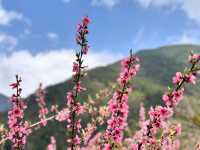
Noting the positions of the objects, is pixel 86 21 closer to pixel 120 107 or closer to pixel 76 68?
pixel 76 68

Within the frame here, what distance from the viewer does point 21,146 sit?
11.0 meters

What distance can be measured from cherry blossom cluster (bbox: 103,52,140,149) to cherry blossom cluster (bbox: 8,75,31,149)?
1.95m

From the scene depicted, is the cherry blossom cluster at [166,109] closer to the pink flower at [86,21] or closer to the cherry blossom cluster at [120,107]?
the cherry blossom cluster at [120,107]

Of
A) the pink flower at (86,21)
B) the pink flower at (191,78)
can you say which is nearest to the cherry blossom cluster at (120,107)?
the pink flower at (86,21)

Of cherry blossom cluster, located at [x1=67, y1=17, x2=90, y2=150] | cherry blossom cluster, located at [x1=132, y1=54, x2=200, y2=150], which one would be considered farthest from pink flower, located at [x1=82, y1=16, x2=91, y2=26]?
cherry blossom cluster, located at [x1=132, y1=54, x2=200, y2=150]

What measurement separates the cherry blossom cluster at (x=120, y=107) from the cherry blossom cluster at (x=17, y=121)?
1.95m

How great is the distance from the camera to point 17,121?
37.8ft

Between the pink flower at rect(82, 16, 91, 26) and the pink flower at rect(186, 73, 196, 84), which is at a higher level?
the pink flower at rect(82, 16, 91, 26)

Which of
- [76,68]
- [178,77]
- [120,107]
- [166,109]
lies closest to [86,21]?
[76,68]

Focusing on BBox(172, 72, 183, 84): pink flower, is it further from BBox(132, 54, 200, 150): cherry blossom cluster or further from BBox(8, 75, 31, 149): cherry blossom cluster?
BBox(8, 75, 31, 149): cherry blossom cluster

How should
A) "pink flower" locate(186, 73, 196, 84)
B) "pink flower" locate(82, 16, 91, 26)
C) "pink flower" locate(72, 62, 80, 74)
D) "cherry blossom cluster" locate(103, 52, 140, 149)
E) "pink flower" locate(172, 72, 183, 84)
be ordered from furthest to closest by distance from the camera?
"pink flower" locate(82, 16, 91, 26), "pink flower" locate(72, 62, 80, 74), "cherry blossom cluster" locate(103, 52, 140, 149), "pink flower" locate(172, 72, 183, 84), "pink flower" locate(186, 73, 196, 84)

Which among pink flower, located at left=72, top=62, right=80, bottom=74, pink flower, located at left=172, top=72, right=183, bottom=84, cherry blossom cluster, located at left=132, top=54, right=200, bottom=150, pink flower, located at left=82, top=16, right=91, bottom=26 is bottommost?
cherry blossom cluster, located at left=132, top=54, right=200, bottom=150

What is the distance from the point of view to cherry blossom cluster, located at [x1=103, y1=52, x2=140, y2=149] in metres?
10.4

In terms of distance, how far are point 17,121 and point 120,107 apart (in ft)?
8.21
